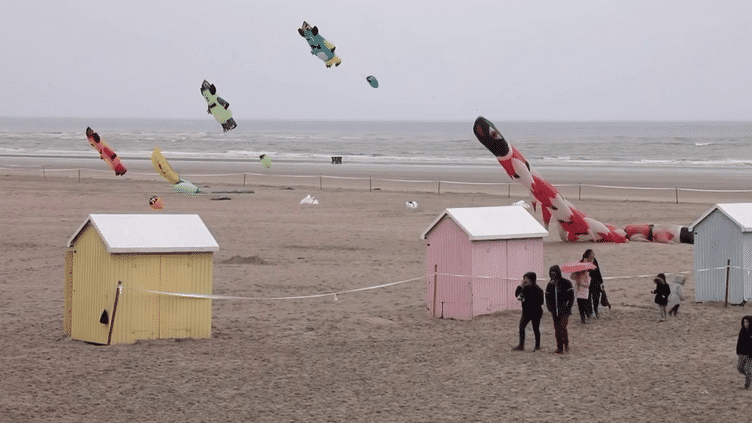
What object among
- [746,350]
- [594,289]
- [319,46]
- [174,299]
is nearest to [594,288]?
[594,289]

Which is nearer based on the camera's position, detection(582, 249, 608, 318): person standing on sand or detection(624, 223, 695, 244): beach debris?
detection(582, 249, 608, 318): person standing on sand

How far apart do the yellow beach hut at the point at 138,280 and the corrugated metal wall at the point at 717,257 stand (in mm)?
7595

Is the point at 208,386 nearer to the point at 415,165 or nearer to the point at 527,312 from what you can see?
the point at 527,312

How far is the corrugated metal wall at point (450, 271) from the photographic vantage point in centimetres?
1378

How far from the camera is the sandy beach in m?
9.38

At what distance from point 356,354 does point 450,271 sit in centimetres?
→ 276

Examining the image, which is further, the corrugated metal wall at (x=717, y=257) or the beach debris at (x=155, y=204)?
the beach debris at (x=155, y=204)

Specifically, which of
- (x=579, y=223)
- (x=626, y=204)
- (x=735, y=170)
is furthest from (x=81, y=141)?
(x=579, y=223)

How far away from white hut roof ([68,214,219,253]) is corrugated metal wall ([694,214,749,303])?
24.8 feet

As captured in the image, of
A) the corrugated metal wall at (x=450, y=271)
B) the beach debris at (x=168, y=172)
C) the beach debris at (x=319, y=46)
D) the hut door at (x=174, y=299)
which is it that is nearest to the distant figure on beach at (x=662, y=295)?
the corrugated metal wall at (x=450, y=271)

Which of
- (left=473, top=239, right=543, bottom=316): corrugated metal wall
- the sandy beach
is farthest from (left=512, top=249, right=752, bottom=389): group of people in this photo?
(left=473, top=239, right=543, bottom=316): corrugated metal wall

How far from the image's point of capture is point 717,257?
14.8 metres

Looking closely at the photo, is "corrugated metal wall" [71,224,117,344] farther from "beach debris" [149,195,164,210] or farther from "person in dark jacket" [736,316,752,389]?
"beach debris" [149,195,164,210]

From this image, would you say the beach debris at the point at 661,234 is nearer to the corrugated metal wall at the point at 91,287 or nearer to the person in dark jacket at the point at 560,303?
the person in dark jacket at the point at 560,303
